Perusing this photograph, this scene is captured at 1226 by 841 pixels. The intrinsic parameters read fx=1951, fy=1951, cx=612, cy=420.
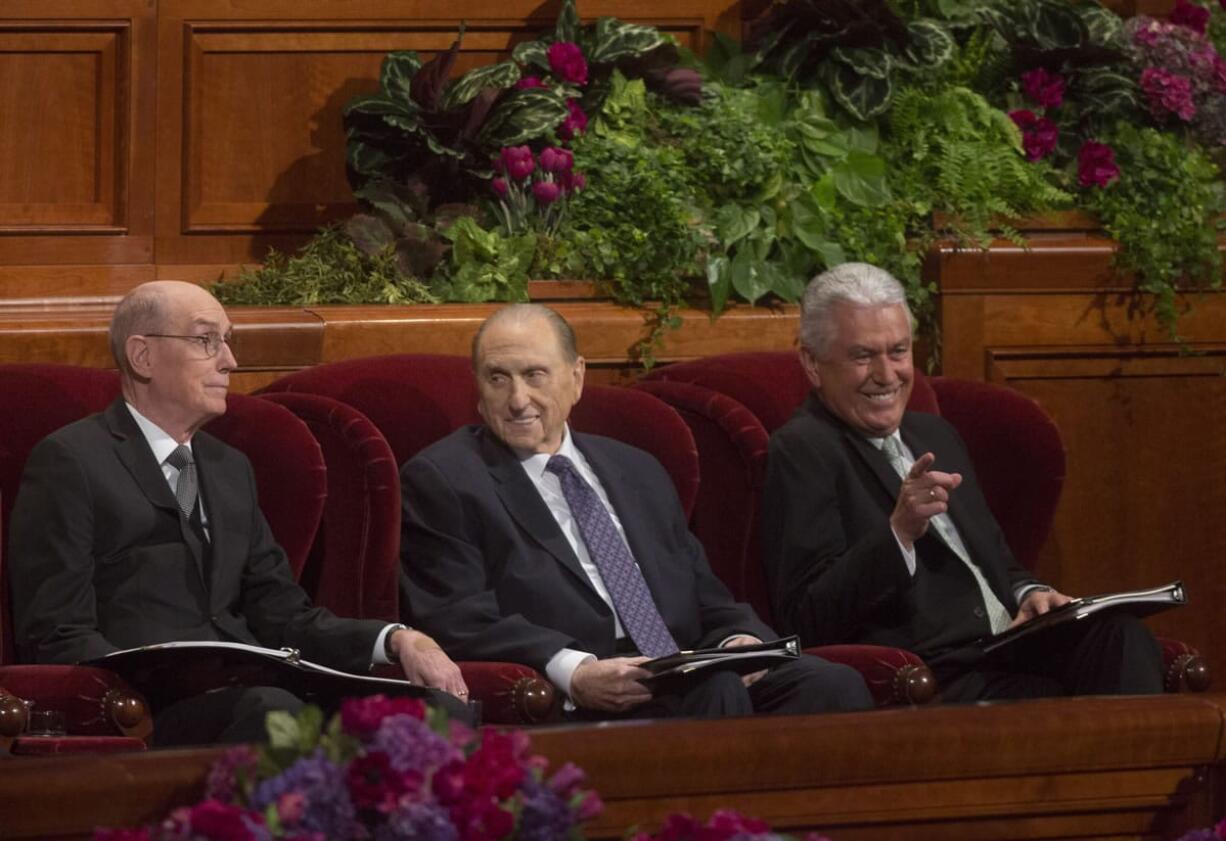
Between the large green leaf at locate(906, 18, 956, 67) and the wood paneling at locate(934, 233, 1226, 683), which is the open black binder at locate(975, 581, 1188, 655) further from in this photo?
the large green leaf at locate(906, 18, 956, 67)

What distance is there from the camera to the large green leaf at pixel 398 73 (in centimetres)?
421

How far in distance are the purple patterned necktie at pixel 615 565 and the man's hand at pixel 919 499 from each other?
413 millimetres

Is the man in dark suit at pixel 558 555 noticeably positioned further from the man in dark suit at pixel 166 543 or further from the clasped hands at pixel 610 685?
the man in dark suit at pixel 166 543

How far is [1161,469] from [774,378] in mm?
1080

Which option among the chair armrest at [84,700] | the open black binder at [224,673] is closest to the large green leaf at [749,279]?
the open black binder at [224,673]

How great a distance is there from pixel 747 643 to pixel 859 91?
1.73m

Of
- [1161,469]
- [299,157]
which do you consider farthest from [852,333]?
[299,157]

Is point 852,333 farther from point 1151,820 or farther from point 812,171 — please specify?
point 1151,820

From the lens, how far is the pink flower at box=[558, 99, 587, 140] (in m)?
4.22

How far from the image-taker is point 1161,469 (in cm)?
428

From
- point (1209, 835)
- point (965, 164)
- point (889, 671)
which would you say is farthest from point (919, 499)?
point (965, 164)

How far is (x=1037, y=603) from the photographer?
10.9 feet

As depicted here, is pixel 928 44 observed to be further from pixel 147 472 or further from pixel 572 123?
pixel 147 472

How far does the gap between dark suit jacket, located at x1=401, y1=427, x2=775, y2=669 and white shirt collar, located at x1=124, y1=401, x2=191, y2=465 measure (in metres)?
0.38
